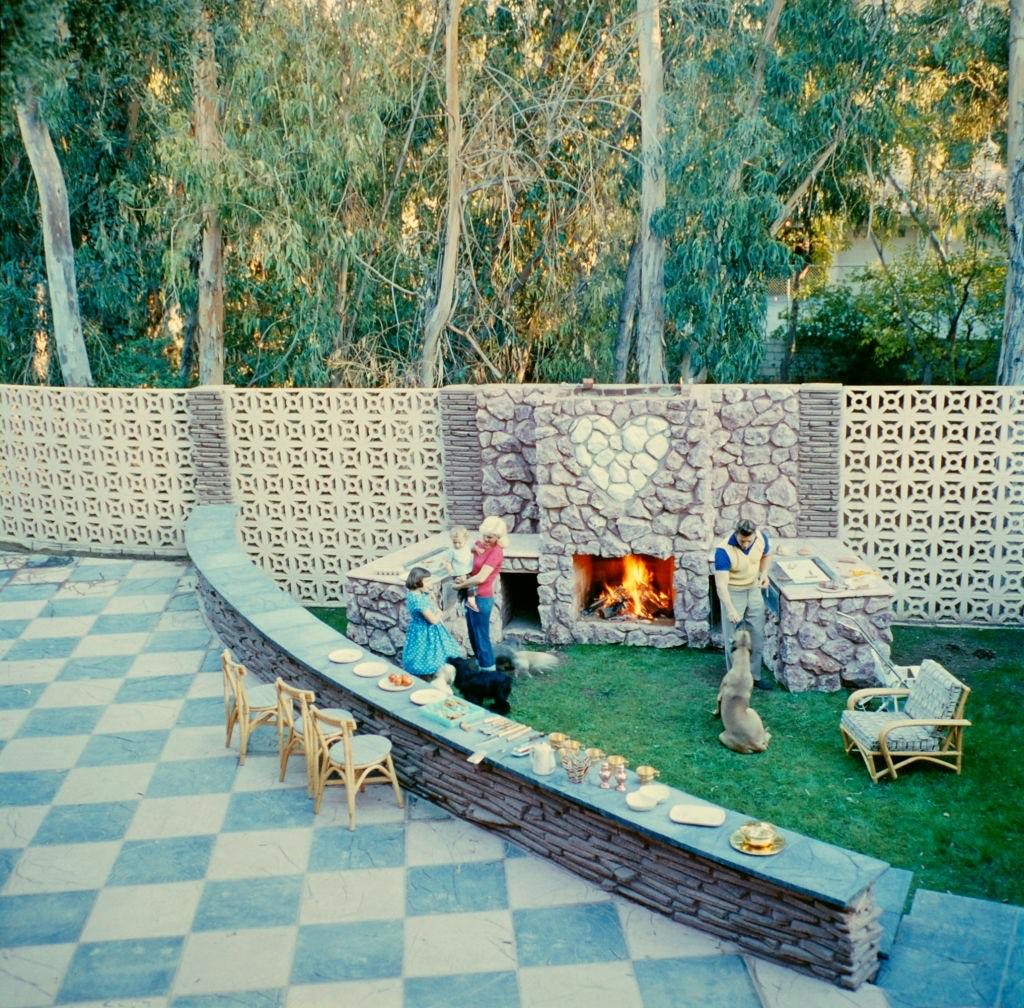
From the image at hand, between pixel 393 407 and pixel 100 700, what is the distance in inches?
184

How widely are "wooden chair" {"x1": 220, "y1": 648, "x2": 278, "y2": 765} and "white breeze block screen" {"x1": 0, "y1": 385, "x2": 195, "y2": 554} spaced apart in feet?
18.3

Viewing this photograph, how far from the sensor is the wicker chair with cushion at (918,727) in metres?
9.16

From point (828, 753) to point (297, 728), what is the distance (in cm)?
442

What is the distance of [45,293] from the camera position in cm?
1911

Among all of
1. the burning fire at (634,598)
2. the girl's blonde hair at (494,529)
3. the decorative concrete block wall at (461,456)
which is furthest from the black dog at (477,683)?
the decorative concrete block wall at (461,456)

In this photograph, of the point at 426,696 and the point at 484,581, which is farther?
the point at 484,581

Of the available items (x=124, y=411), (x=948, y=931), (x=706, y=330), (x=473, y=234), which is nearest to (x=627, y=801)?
(x=948, y=931)

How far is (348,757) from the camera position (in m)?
8.09

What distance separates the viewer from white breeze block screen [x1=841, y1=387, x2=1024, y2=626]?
12125 mm

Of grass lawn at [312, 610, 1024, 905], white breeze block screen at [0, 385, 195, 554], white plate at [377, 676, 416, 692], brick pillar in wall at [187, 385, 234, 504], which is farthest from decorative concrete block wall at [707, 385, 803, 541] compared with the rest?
white breeze block screen at [0, 385, 195, 554]

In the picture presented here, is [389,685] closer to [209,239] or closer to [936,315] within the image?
[209,239]

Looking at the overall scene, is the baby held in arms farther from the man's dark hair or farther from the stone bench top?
the stone bench top

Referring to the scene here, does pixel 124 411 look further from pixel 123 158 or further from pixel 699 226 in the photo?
pixel 699 226

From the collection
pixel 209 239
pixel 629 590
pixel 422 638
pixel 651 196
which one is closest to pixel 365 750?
pixel 422 638
